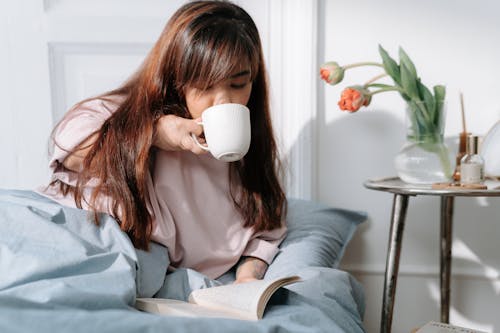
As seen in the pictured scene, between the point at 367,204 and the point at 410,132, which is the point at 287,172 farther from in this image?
the point at 410,132

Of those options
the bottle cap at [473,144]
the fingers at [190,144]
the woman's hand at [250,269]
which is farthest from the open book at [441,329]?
the fingers at [190,144]

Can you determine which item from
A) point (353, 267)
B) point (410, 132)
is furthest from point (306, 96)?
point (353, 267)

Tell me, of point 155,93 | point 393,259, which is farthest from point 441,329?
point 155,93

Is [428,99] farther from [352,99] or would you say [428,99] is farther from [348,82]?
[348,82]

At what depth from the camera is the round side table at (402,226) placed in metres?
1.13

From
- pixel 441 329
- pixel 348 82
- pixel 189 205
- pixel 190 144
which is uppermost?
pixel 348 82

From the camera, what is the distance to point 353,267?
62.0 inches

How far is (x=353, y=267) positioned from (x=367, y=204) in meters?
0.19

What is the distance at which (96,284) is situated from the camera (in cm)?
73

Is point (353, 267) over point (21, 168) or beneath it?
beneath

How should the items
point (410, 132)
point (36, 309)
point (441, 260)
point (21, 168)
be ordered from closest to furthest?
1. point (36, 309)
2. point (410, 132)
3. point (441, 260)
4. point (21, 168)

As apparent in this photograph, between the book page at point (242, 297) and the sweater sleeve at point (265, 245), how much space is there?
299 millimetres

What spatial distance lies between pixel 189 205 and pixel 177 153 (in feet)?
0.35

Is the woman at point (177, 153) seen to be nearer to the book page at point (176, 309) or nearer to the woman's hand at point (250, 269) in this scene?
the woman's hand at point (250, 269)
